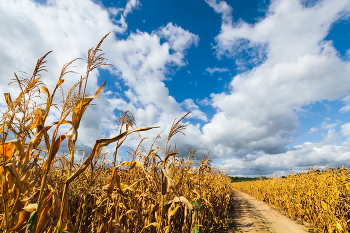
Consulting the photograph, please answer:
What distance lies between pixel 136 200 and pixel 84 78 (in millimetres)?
2731

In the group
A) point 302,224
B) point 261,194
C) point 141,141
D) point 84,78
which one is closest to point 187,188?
point 141,141

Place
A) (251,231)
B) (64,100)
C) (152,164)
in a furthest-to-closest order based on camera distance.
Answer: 1. (251,231)
2. (152,164)
3. (64,100)

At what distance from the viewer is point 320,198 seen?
324 inches

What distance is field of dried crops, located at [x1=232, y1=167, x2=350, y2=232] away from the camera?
6.25 m

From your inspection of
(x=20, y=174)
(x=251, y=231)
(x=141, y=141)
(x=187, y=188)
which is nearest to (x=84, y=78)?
(x=20, y=174)

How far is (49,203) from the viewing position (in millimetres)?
1651

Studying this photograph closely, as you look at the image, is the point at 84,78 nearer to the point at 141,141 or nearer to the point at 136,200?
the point at 141,141

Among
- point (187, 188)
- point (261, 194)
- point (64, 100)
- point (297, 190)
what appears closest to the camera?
point (64, 100)

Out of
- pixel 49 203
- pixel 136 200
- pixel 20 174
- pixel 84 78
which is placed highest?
pixel 84 78

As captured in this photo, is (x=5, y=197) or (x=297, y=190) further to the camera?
(x=297, y=190)

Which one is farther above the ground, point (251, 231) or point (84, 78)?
point (84, 78)

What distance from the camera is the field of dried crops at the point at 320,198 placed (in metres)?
6.25

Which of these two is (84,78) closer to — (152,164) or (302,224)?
(152,164)

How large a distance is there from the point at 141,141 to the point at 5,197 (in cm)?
211
